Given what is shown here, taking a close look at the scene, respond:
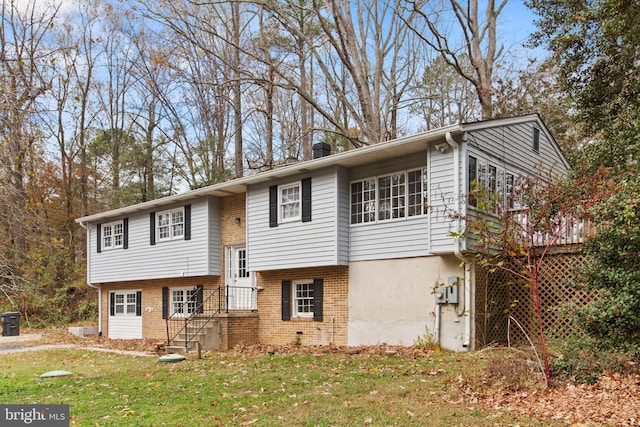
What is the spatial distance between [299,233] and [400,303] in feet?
11.5

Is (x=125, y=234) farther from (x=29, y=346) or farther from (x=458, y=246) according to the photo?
(x=458, y=246)

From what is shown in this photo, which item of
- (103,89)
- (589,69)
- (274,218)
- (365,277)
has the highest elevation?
(103,89)

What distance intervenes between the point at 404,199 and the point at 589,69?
16.2 feet

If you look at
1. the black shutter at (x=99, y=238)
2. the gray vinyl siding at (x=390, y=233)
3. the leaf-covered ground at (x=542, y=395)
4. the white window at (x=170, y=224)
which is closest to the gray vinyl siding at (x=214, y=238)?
the white window at (x=170, y=224)

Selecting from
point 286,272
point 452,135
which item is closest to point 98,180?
point 286,272

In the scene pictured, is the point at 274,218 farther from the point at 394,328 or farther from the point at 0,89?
the point at 0,89

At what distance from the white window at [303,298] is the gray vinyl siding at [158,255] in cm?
346

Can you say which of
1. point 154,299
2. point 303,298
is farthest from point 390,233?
point 154,299

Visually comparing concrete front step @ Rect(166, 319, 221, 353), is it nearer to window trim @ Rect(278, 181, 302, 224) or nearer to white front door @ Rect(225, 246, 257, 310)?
white front door @ Rect(225, 246, 257, 310)

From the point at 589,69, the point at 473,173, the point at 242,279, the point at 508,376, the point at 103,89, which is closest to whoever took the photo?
the point at 508,376

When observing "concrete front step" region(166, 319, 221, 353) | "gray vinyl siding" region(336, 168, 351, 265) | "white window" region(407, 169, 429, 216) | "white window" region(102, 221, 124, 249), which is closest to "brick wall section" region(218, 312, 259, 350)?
"concrete front step" region(166, 319, 221, 353)

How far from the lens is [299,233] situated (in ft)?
48.4

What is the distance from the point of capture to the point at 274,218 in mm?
15500

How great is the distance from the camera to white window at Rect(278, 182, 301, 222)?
1510 cm
